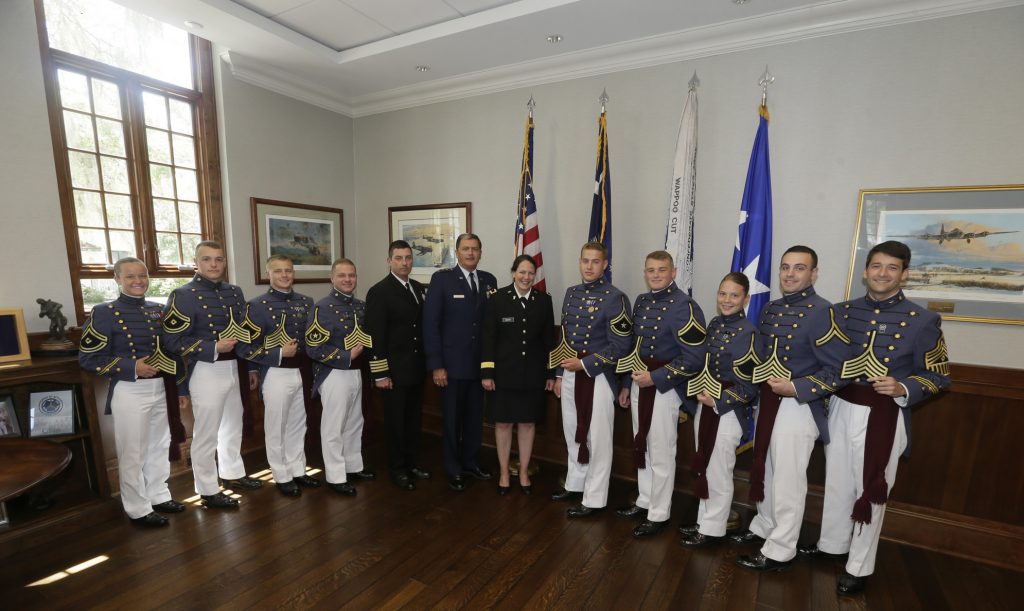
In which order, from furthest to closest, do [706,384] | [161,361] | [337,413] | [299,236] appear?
[299,236]
[337,413]
[161,361]
[706,384]

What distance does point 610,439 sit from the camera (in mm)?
3109

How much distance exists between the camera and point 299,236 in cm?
470

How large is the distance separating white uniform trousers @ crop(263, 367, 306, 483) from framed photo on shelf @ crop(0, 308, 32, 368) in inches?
53.4

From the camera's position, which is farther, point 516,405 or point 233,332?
point 516,405

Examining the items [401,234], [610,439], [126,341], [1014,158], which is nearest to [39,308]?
[126,341]

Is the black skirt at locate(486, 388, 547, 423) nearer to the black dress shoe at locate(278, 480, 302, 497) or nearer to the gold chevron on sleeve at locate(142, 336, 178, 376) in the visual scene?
the black dress shoe at locate(278, 480, 302, 497)

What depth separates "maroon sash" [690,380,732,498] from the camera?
2746 mm

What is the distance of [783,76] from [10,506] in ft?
18.6

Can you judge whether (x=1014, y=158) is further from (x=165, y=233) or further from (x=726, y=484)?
(x=165, y=233)

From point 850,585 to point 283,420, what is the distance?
3.54m

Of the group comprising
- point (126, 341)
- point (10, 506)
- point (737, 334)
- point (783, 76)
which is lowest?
point (10, 506)

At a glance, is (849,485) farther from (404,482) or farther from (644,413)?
(404,482)

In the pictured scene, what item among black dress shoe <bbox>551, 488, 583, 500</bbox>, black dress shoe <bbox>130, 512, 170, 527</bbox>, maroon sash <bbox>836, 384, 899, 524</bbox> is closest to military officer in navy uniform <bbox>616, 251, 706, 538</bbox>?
black dress shoe <bbox>551, 488, 583, 500</bbox>

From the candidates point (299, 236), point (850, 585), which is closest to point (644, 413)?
point (850, 585)
